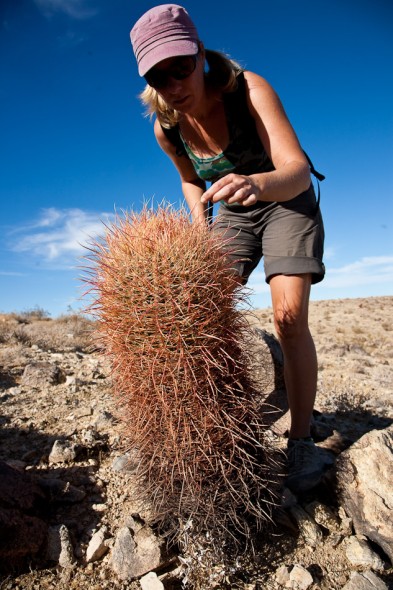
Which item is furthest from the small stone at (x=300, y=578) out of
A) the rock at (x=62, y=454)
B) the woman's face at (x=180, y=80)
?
the woman's face at (x=180, y=80)

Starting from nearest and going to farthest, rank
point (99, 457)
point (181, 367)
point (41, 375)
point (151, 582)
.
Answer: point (181, 367)
point (151, 582)
point (99, 457)
point (41, 375)

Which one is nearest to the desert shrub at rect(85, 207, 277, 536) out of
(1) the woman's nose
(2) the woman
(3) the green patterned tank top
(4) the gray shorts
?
(2) the woman

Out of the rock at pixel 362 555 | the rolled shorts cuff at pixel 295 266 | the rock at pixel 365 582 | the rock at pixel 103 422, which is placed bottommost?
the rock at pixel 365 582

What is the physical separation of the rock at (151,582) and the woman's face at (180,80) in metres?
2.46

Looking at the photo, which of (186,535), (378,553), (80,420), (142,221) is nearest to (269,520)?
(186,535)

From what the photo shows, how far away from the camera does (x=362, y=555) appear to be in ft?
7.21

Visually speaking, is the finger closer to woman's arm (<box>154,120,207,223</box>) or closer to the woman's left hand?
the woman's left hand

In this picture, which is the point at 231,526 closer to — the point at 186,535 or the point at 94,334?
the point at 186,535

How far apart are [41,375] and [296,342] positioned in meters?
2.97

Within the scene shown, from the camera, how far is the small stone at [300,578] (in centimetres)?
198

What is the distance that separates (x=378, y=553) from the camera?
2.28 metres

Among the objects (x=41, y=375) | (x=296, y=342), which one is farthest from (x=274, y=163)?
(x=41, y=375)

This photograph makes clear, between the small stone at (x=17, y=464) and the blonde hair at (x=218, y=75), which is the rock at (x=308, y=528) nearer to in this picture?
the small stone at (x=17, y=464)

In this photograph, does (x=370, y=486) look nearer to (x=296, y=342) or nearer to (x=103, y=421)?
(x=296, y=342)
